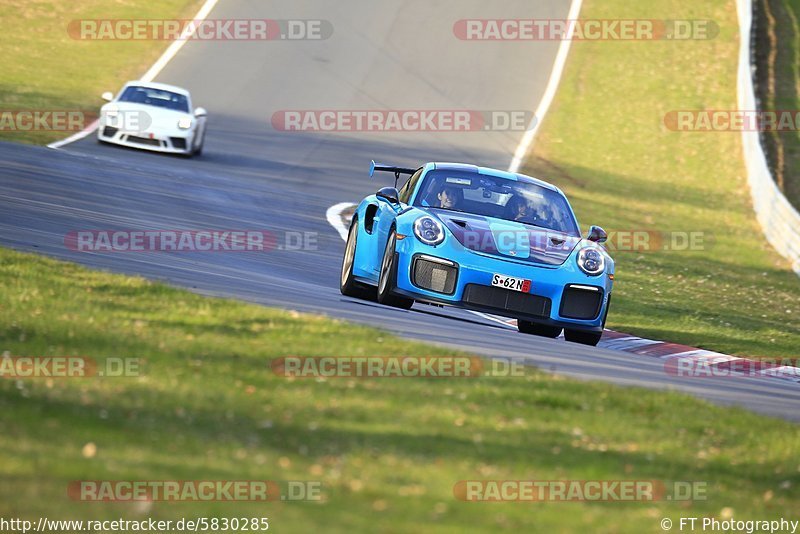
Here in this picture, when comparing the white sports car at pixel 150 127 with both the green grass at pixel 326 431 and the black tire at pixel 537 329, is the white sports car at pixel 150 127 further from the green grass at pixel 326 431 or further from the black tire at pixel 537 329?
the green grass at pixel 326 431

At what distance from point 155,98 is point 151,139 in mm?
1543

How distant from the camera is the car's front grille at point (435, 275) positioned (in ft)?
37.2

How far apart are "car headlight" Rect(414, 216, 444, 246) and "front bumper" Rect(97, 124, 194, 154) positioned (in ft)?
47.6

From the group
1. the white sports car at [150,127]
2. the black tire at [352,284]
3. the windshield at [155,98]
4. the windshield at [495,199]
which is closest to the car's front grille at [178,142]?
the white sports car at [150,127]

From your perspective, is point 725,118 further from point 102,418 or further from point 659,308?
point 102,418

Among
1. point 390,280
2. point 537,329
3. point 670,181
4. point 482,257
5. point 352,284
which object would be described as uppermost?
point 670,181

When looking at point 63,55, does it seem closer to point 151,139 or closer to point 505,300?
point 151,139

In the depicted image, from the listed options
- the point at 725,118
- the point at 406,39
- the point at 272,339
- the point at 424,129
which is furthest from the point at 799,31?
the point at 272,339

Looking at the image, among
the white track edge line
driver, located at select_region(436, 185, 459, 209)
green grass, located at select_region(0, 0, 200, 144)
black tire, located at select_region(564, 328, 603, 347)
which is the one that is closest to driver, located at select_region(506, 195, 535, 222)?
driver, located at select_region(436, 185, 459, 209)

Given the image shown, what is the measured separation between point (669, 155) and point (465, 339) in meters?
24.2

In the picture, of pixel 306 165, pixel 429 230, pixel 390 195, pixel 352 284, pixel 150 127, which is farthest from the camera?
pixel 306 165

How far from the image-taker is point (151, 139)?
2542 cm

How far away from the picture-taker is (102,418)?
6402 millimetres

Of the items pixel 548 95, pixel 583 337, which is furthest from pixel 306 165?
pixel 583 337
